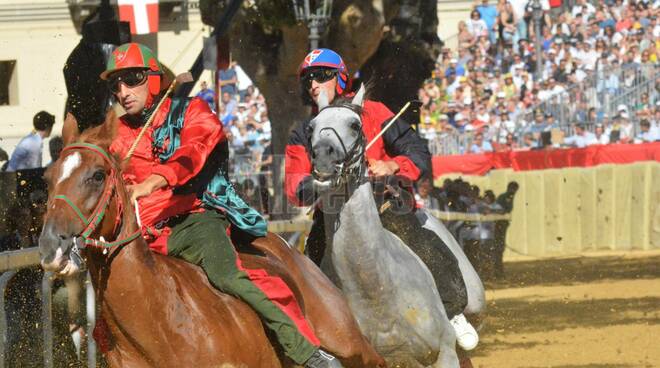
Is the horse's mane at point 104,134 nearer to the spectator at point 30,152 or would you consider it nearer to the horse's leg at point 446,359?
the horse's leg at point 446,359

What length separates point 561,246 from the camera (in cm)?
2100

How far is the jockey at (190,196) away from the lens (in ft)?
19.7

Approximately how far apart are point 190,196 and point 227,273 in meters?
0.56

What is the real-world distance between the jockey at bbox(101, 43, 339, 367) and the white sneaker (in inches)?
64.6

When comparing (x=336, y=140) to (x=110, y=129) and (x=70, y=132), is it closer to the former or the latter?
(x=110, y=129)

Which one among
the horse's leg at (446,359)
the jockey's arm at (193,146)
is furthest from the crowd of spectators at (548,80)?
the jockey's arm at (193,146)

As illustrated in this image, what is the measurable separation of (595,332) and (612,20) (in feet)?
42.0

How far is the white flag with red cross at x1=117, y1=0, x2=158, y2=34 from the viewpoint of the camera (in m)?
12.8

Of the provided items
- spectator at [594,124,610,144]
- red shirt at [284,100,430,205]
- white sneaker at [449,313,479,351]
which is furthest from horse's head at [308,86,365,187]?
spectator at [594,124,610,144]

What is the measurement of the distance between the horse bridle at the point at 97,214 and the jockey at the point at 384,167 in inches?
69.7

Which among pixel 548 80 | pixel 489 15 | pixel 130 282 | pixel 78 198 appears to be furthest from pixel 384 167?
pixel 489 15

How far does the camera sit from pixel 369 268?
23.2 feet

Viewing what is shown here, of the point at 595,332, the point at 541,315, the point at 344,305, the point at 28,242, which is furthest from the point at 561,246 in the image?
the point at 344,305

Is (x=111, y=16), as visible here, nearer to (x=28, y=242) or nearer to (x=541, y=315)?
(x=28, y=242)
